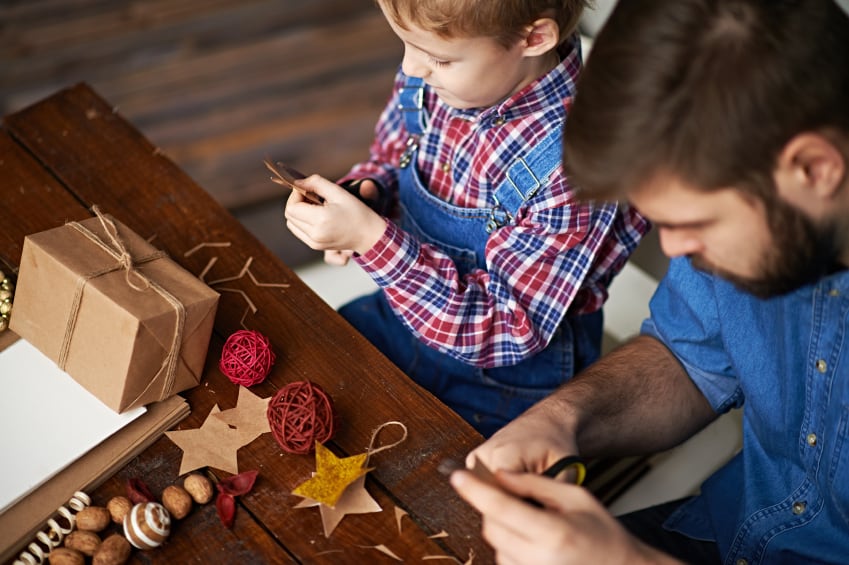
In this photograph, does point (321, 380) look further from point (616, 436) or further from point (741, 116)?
point (741, 116)

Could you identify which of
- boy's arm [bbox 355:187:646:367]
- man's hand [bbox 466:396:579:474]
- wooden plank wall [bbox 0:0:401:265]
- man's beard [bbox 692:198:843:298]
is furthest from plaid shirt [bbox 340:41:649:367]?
wooden plank wall [bbox 0:0:401:265]

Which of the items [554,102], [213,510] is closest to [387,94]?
[554,102]

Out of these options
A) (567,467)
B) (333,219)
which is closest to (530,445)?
(567,467)

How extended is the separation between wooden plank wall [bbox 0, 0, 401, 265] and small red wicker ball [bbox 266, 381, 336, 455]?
1528 mm

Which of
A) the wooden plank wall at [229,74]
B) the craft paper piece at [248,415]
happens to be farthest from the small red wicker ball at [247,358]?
the wooden plank wall at [229,74]

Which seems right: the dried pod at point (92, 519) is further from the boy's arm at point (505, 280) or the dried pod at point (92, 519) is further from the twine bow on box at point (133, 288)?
the boy's arm at point (505, 280)

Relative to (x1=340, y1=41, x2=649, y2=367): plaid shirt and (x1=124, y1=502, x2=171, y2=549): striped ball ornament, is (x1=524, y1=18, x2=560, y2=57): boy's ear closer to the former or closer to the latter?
(x1=340, y1=41, x2=649, y2=367): plaid shirt

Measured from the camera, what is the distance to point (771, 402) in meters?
1.09

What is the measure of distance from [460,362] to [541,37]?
491 millimetres

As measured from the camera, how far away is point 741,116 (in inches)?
31.0

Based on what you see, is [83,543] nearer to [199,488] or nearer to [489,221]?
[199,488]

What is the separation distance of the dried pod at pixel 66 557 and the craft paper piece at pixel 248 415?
0.19 metres

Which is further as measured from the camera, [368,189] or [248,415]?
[368,189]

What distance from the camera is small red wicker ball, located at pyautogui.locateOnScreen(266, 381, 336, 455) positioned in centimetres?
94
